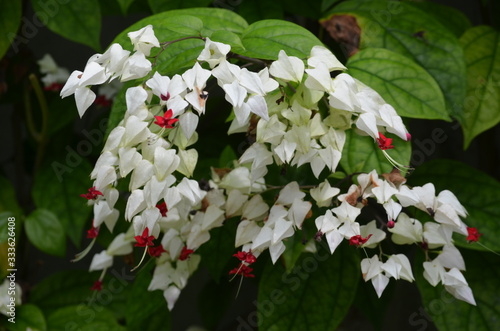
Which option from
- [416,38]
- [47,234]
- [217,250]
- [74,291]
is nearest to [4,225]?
[47,234]

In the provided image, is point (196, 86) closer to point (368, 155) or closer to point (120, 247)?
point (368, 155)

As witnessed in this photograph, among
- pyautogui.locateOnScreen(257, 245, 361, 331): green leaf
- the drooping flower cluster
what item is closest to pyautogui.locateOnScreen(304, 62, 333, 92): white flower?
the drooping flower cluster

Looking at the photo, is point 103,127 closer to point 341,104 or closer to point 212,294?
point 212,294

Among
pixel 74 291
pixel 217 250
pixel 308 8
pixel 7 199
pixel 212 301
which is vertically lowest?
pixel 212 301

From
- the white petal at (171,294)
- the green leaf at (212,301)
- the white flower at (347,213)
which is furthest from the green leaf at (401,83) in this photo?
the green leaf at (212,301)

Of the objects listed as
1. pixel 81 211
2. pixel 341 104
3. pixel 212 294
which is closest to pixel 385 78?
pixel 341 104

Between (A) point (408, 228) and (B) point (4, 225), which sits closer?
(A) point (408, 228)

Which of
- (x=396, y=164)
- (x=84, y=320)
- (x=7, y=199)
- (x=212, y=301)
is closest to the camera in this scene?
(x=396, y=164)
